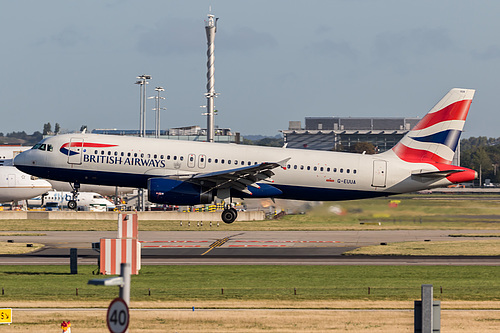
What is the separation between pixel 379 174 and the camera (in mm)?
52031

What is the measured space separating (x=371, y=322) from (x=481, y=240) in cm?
3321

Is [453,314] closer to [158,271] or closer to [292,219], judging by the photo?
[158,271]

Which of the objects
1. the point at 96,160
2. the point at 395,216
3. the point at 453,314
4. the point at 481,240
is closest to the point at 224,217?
the point at 96,160

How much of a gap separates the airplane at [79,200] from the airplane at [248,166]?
233 ft

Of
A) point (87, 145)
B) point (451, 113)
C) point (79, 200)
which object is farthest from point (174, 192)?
point (79, 200)

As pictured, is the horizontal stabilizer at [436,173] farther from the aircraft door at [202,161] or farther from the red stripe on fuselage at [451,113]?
the aircraft door at [202,161]

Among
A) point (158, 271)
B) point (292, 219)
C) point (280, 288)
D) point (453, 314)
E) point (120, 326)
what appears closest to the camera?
point (120, 326)

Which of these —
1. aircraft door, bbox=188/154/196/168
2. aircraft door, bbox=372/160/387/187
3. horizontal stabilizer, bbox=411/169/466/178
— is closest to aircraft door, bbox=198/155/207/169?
aircraft door, bbox=188/154/196/168

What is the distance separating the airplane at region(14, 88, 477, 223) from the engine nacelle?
7cm

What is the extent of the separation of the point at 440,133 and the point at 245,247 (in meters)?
16.4

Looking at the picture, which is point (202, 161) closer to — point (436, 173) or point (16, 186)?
point (436, 173)

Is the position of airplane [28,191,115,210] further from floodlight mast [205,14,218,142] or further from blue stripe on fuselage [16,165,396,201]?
blue stripe on fuselage [16,165,396,201]

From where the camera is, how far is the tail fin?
52812mm

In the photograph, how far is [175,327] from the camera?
86.0ft
